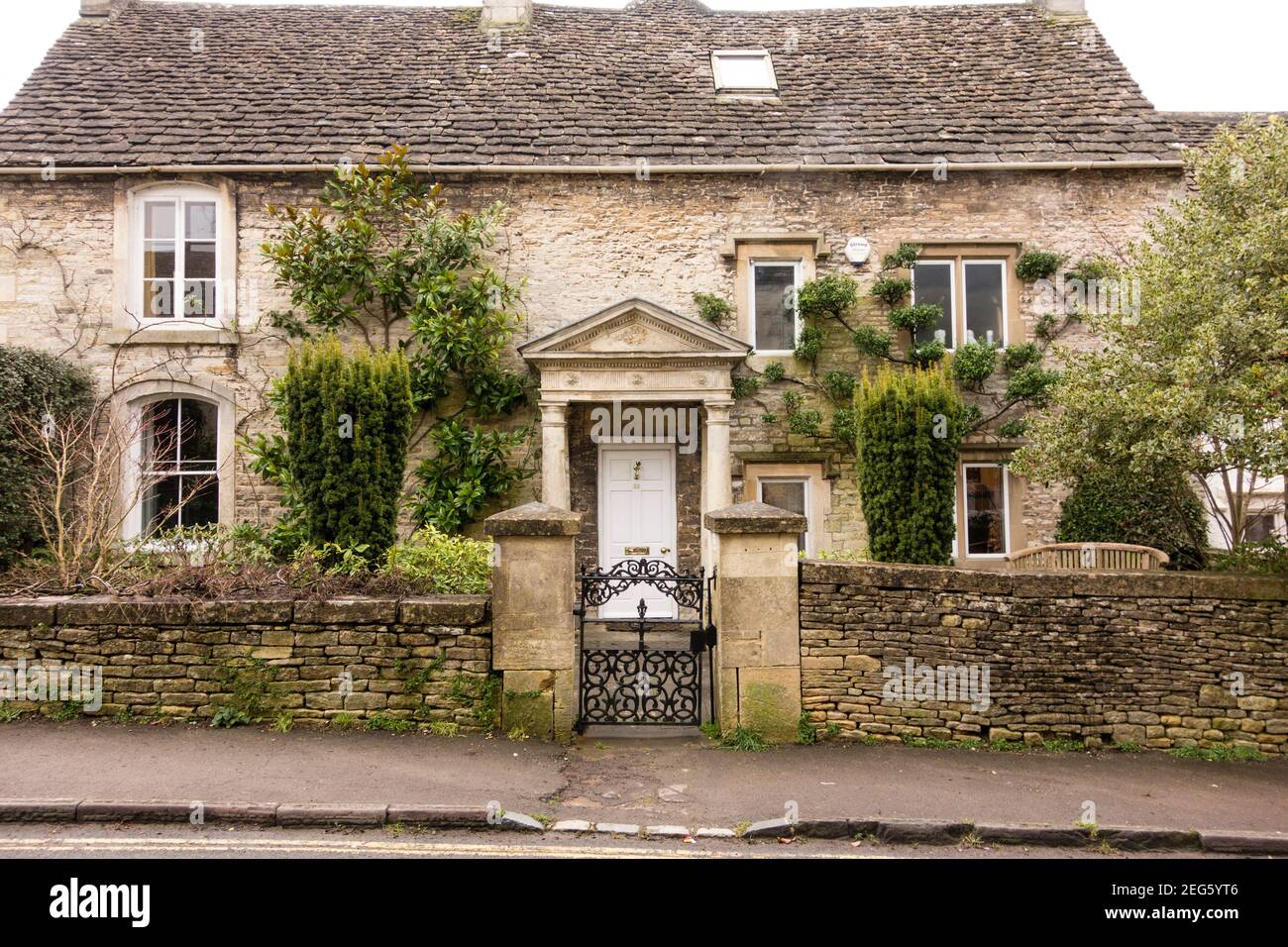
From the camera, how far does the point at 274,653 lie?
6523mm

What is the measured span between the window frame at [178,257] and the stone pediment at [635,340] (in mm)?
4920

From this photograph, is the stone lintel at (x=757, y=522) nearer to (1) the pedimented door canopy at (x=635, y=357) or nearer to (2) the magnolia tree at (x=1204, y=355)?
(2) the magnolia tree at (x=1204, y=355)

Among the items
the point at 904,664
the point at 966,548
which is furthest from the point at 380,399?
the point at 966,548

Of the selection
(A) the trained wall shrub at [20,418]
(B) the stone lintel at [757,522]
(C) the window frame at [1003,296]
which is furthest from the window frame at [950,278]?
(A) the trained wall shrub at [20,418]

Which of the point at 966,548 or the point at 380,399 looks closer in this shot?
the point at 380,399

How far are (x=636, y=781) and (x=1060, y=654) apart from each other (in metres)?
3.78

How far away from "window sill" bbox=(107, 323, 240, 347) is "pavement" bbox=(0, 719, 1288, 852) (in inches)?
266

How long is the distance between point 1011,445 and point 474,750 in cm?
913

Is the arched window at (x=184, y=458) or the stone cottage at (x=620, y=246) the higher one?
the stone cottage at (x=620, y=246)

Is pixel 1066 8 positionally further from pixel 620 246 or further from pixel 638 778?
pixel 638 778

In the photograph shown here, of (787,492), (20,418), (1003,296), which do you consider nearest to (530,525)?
(787,492)

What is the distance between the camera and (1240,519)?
26.1ft

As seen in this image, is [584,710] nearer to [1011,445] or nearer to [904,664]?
[904,664]

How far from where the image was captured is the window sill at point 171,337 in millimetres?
11625
